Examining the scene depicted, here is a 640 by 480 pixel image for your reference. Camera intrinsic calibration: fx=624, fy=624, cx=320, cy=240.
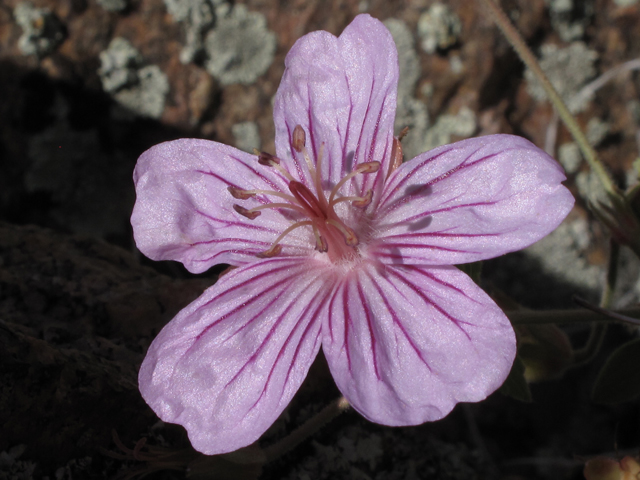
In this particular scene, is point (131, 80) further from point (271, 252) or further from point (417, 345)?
point (417, 345)

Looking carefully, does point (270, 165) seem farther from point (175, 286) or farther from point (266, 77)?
point (266, 77)

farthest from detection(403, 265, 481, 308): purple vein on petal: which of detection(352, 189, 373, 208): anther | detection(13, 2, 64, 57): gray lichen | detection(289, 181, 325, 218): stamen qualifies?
detection(13, 2, 64, 57): gray lichen

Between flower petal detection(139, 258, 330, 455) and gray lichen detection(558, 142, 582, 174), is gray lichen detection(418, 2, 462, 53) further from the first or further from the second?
flower petal detection(139, 258, 330, 455)

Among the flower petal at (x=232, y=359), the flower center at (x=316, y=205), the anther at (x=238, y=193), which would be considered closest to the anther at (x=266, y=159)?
the flower center at (x=316, y=205)

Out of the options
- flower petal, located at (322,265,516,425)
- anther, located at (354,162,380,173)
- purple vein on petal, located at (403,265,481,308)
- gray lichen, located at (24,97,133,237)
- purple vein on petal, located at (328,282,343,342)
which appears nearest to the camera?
flower petal, located at (322,265,516,425)

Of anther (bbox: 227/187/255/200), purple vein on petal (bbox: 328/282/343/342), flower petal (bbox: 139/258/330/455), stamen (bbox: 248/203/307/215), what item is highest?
anther (bbox: 227/187/255/200)

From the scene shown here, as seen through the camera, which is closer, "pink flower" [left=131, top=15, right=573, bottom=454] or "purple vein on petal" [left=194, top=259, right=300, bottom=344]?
"pink flower" [left=131, top=15, right=573, bottom=454]

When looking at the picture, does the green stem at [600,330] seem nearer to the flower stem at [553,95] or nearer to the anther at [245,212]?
the flower stem at [553,95]
